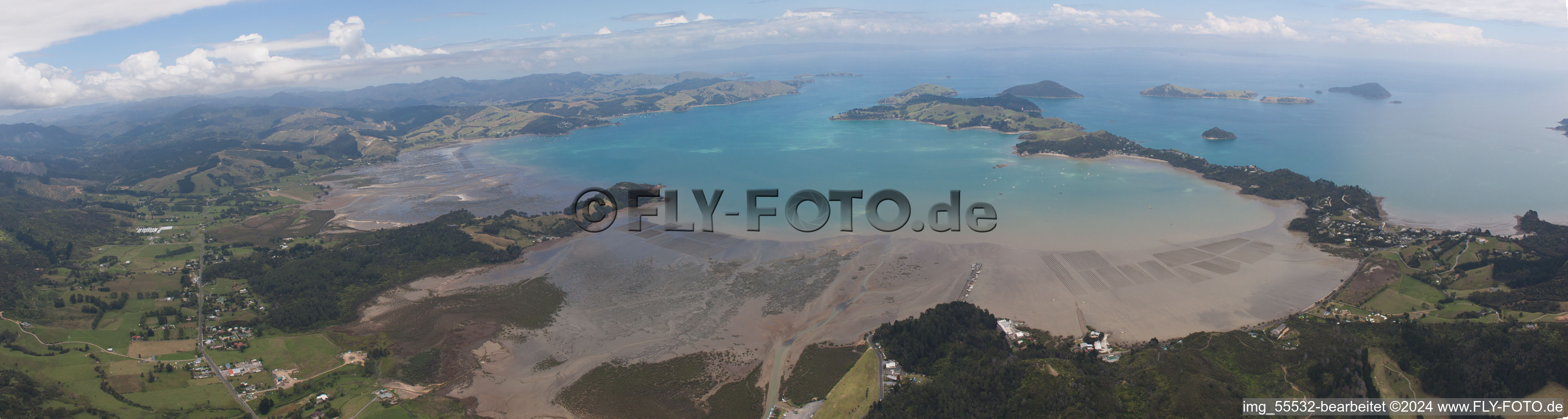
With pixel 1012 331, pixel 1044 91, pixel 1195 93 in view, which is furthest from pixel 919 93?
pixel 1012 331

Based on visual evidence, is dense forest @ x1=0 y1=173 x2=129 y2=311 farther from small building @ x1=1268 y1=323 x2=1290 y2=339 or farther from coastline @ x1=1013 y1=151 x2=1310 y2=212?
coastline @ x1=1013 y1=151 x2=1310 y2=212

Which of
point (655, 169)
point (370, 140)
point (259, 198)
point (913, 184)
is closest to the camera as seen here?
point (913, 184)

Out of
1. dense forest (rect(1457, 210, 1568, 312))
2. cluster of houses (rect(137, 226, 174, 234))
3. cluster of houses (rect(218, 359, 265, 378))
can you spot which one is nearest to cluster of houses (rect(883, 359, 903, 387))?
cluster of houses (rect(218, 359, 265, 378))

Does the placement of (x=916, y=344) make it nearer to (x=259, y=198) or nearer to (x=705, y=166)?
(x=705, y=166)

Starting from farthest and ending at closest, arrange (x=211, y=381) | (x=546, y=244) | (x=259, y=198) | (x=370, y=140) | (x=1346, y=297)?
(x=370, y=140)
(x=259, y=198)
(x=546, y=244)
(x=1346, y=297)
(x=211, y=381)

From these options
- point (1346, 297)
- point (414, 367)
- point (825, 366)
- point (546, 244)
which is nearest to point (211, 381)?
point (414, 367)

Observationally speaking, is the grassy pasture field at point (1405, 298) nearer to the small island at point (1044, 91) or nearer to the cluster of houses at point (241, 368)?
the cluster of houses at point (241, 368)

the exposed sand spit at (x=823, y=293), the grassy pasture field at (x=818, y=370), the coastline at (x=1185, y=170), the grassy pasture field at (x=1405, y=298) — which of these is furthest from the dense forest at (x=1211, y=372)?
the coastline at (x=1185, y=170)
